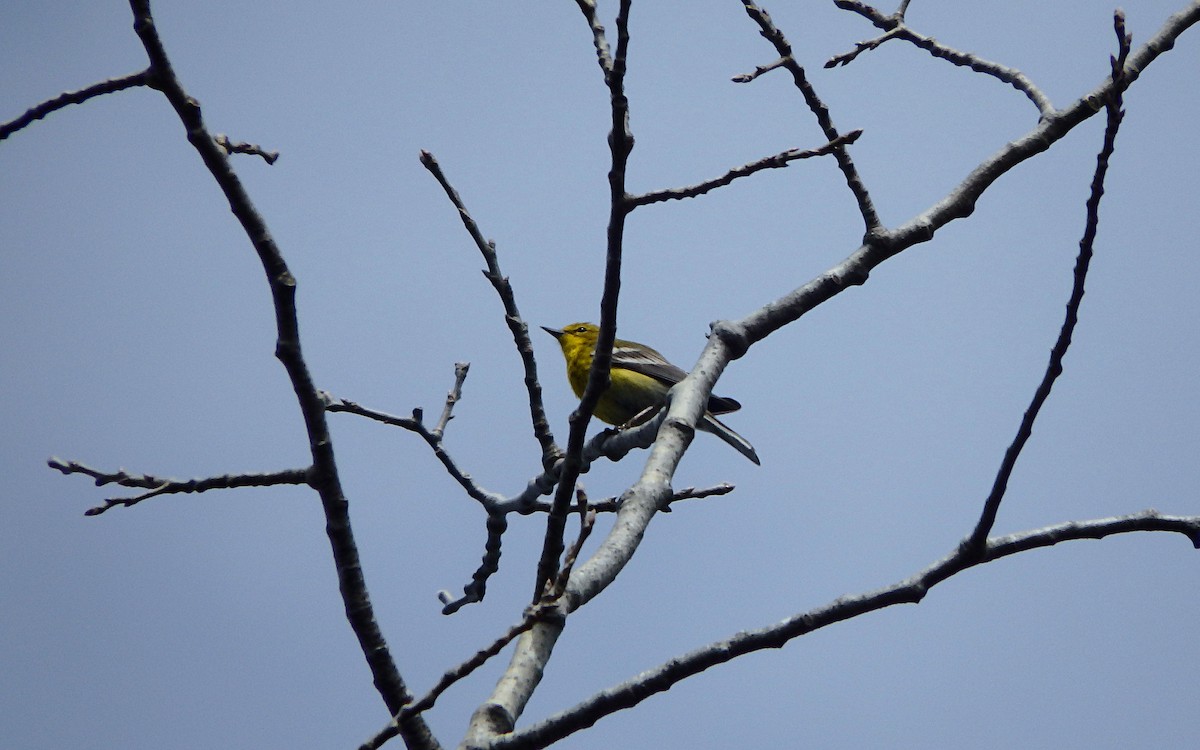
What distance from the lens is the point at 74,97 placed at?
2.52 m

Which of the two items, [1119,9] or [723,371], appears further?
[723,371]

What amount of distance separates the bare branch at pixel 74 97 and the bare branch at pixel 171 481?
1080mm

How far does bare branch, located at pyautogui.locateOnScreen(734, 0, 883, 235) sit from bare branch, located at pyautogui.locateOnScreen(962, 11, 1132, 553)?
1.38 metres

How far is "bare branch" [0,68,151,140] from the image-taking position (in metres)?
2.47

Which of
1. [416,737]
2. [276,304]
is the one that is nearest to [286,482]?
[276,304]

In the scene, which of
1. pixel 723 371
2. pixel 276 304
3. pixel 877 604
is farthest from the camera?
pixel 723 371

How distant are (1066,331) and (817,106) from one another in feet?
5.93

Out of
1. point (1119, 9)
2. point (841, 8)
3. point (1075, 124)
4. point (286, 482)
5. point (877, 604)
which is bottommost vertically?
point (877, 604)

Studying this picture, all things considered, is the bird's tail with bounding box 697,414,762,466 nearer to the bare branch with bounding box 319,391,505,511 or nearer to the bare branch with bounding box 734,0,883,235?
the bare branch with bounding box 319,391,505,511

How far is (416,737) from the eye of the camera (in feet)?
8.65

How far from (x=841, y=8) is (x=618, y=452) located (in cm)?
283

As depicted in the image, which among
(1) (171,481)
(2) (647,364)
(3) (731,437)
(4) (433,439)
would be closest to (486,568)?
(4) (433,439)

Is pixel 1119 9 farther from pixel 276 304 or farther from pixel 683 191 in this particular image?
pixel 276 304

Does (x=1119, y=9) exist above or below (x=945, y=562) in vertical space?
above
